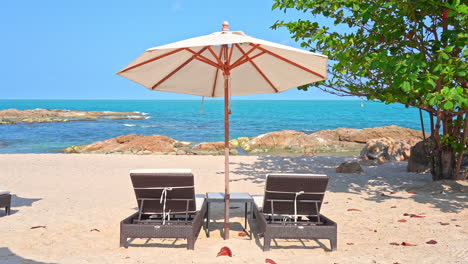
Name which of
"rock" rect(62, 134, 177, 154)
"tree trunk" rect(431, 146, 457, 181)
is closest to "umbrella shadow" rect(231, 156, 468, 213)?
"tree trunk" rect(431, 146, 457, 181)

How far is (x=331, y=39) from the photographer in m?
8.59

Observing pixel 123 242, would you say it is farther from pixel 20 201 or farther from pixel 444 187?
pixel 444 187

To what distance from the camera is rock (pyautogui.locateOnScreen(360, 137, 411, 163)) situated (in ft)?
47.9

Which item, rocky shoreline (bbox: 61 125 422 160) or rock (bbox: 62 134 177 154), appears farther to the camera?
rocky shoreline (bbox: 61 125 422 160)

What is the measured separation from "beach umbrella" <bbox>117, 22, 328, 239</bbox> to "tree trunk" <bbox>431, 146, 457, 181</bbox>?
510 centimetres

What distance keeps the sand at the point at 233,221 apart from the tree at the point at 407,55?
50.3 inches

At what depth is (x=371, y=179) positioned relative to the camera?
10828 millimetres

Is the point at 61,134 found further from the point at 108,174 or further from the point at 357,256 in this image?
the point at 357,256

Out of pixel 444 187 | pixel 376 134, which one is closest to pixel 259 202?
pixel 444 187

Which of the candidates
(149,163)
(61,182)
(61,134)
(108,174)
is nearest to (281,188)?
(61,182)

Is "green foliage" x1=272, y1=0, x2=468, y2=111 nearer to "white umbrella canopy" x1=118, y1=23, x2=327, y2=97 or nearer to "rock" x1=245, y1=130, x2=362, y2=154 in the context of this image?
"white umbrella canopy" x1=118, y1=23, x2=327, y2=97

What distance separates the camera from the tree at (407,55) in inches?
249

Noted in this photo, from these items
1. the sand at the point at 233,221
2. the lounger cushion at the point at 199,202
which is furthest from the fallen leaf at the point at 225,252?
the lounger cushion at the point at 199,202

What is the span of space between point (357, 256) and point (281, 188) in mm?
1114
